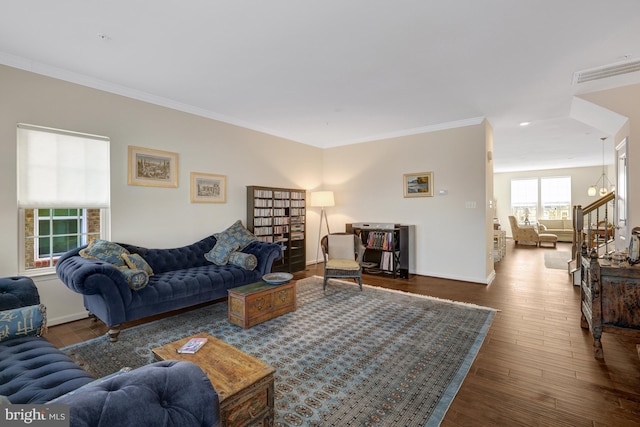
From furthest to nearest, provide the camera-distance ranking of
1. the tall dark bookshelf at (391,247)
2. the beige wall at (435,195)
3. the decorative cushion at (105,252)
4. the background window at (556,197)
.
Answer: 1. the background window at (556,197)
2. the tall dark bookshelf at (391,247)
3. the beige wall at (435,195)
4. the decorative cushion at (105,252)

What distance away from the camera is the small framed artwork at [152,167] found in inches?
152

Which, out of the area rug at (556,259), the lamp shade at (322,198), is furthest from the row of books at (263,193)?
the area rug at (556,259)

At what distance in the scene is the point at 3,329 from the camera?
6.20 feet

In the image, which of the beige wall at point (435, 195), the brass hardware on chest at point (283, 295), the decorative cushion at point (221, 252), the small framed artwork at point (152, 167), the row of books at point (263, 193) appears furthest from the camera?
the row of books at point (263, 193)

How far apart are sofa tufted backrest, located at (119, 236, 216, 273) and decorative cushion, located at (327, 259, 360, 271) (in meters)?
1.81

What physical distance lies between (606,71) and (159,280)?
5.54 meters

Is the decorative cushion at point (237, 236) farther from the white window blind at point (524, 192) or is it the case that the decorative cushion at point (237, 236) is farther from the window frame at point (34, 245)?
the white window blind at point (524, 192)

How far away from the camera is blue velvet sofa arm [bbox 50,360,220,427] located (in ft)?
2.67

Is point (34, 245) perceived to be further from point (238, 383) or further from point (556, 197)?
point (556, 197)

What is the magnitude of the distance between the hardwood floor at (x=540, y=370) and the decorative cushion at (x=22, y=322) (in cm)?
110

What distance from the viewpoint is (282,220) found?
5.76 m

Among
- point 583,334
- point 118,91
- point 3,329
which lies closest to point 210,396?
point 3,329

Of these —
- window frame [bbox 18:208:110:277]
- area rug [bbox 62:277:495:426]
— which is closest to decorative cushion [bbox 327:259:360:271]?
area rug [bbox 62:277:495:426]

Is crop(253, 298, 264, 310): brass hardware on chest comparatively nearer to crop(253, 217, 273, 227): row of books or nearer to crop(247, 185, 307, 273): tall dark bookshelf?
crop(247, 185, 307, 273): tall dark bookshelf
